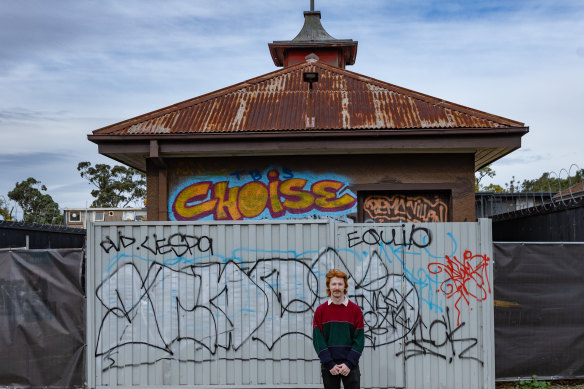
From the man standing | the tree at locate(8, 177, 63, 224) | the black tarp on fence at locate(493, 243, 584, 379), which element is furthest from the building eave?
the tree at locate(8, 177, 63, 224)

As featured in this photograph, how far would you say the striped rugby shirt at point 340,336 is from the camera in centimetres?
546

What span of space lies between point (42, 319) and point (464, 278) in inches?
212

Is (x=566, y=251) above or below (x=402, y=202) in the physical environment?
below

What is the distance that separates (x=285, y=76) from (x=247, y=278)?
6182 mm


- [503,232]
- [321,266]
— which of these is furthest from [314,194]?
[503,232]

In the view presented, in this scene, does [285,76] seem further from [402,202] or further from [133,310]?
[133,310]

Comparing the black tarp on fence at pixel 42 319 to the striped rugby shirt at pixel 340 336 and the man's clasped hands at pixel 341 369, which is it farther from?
the man's clasped hands at pixel 341 369

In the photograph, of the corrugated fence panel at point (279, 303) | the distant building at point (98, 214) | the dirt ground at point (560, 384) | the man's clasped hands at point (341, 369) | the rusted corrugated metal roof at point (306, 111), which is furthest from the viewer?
the distant building at point (98, 214)

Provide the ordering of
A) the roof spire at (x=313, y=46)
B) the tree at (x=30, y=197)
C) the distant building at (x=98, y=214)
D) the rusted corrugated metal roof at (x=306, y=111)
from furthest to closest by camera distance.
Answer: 1. the tree at (x=30, y=197)
2. the distant building at (x=98, y=214)
3. the roof spire at (x=313, y=46)
4. the rusted corrugated metal roof at (x=306, y=111)

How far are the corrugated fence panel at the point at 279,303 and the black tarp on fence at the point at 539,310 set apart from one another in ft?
1.54

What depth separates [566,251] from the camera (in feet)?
24.5

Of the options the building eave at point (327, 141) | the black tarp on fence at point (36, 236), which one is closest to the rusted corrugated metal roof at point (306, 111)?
the building eave at point (327, 141)

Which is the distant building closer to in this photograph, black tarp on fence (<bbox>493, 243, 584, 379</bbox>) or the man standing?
black tarp on fence (<bbox>493, 243, 584, 379</bbox>)

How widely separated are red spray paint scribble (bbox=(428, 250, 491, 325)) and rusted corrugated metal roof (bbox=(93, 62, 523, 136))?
3.08 metres
